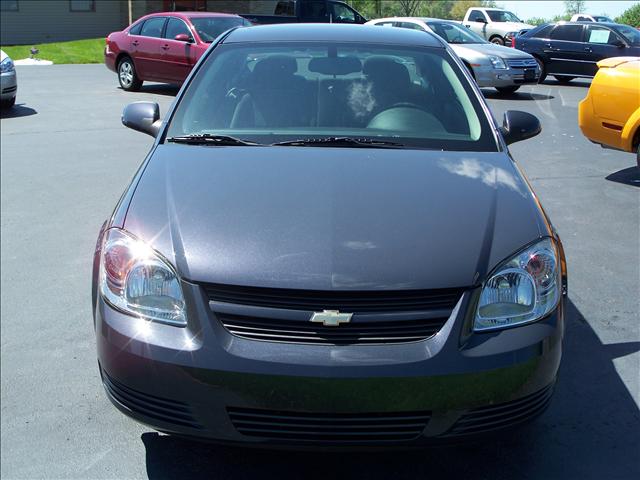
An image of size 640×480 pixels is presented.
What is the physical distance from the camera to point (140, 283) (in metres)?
2.91

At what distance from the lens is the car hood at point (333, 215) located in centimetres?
279

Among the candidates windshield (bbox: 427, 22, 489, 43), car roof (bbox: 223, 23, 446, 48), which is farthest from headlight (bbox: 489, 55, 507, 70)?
car roof (bbox: 223, 23, 446, 48)

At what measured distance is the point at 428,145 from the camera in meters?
3.83

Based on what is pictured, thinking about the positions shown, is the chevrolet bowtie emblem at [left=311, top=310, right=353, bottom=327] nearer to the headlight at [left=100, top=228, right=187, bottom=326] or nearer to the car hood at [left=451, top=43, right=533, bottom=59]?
the headlight at [left=100, top=228, right=187, bottom=326]

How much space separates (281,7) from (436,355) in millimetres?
24101

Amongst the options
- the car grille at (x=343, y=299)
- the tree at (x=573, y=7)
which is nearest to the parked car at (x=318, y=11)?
the car grille at (x=343, y=299)

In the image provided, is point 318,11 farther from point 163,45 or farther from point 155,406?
point 155,406

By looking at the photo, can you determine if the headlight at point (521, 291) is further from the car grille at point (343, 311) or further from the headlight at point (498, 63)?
the headlight at point (498, 63)

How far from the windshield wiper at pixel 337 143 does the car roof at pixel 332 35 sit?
999 millimetres

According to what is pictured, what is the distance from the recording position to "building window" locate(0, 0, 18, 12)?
106ft

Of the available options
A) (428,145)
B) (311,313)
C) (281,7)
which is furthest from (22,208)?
(281,7)

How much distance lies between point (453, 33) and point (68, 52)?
1661cm

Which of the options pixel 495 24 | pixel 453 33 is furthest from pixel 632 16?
pixel 453 33

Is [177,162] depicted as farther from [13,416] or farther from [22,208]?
[22,208]
